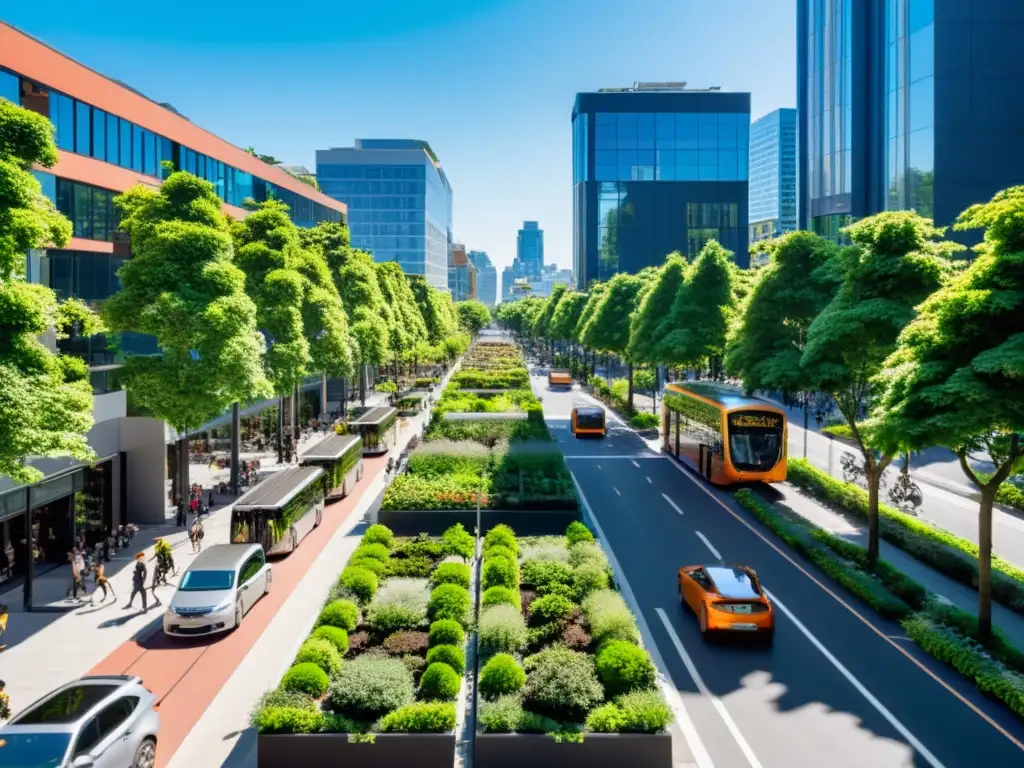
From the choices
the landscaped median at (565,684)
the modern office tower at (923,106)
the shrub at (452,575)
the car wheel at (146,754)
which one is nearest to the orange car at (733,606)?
the landscaped median at (565,684)

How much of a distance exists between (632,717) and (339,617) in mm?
6140

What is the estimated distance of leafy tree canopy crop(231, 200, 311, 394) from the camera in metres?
35.4

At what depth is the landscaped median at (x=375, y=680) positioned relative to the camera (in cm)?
1227

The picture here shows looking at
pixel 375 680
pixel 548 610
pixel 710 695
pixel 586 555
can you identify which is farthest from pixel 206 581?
pixel 710 695

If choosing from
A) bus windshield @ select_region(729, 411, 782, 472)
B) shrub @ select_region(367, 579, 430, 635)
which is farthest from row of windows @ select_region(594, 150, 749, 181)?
shrub @ select_region(367, 579, 430, 635)

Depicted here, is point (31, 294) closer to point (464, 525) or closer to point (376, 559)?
point (376, 559)

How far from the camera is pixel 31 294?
15.6 m

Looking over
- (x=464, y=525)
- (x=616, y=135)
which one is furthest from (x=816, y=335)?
Result: (x=616, y=135)

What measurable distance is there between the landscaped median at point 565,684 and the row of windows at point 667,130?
417 ft

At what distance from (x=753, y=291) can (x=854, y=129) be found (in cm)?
4052

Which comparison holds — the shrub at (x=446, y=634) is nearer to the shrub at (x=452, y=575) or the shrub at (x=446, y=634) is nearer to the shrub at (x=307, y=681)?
the shrub at (x=307, y=681)

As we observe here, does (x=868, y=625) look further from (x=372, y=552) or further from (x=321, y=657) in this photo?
(x=321, y=657)

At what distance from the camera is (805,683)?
16.0 metres

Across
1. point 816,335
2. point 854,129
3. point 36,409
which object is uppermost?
point 854,129
